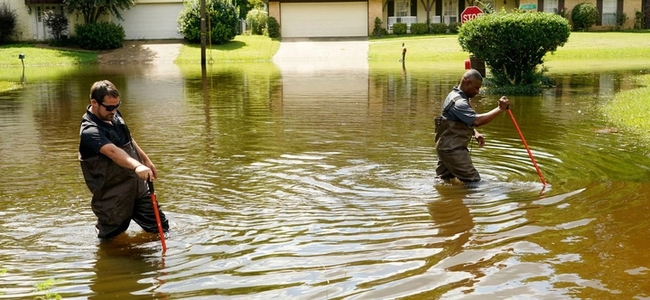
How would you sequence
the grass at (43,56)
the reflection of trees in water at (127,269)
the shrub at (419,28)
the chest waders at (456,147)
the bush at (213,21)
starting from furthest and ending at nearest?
1. the shrub at (419,28)
2. the bush at (213,21)
3. the grass at (43,56)
4. the chest waders at (456,147)
5. the reflection of trees in water at (127,269)

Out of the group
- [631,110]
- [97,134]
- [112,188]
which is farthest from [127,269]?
[631,110]

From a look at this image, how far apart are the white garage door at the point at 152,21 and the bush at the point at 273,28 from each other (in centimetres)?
652

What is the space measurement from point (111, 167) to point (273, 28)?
5082cm

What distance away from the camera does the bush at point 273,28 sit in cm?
→ 5731

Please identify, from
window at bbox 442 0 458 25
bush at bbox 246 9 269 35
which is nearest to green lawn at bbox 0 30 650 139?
bush at bbox 246 9 269 35

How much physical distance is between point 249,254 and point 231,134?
8.05 metres

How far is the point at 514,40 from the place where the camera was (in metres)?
22.2

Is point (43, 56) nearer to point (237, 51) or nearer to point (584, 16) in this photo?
point (237, 51)

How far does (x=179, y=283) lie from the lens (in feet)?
21.6

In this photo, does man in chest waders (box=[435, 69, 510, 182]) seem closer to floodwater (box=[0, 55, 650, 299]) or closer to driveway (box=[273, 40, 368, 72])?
floodwater (box=[0, 55, 650, 299])

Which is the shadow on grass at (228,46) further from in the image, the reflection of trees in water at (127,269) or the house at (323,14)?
the reflection of trees in water at (127,269)

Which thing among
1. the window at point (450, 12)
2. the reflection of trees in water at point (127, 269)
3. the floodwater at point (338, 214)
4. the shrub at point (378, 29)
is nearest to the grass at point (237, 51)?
the shrub at point (378, 29)

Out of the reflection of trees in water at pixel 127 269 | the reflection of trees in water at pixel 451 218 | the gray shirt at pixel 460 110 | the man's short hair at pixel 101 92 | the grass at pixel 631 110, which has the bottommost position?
the reflection of trees in water at pixel 127 269

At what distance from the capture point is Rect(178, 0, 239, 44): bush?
171 feet
